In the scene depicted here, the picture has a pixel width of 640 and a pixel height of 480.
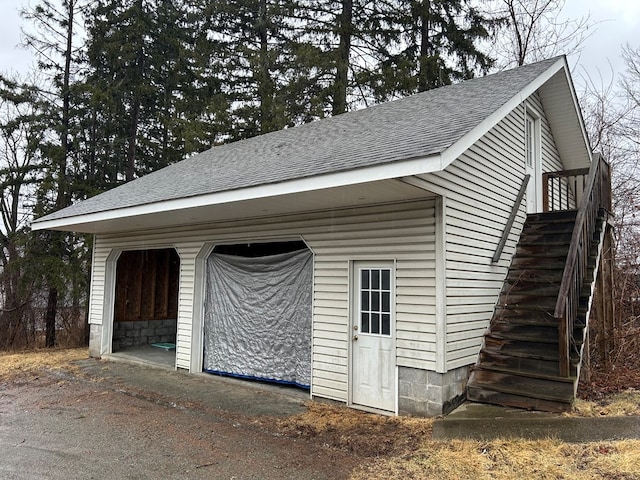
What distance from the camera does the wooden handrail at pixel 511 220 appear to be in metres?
6.52

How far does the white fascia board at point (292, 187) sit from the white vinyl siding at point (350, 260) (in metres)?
1.22

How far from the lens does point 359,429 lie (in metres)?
5.01

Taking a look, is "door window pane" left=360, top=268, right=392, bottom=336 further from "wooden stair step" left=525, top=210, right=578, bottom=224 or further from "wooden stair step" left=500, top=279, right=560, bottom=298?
"wooden stair step" left=525, top=210, right=578, bottom=224

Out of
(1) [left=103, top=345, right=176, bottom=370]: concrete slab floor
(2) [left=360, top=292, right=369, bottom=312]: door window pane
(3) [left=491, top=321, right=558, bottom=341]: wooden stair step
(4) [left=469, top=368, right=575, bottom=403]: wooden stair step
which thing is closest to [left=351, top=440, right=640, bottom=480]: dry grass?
(4) [left=469, top=368, right=575, bottom=403]: wooden stair step

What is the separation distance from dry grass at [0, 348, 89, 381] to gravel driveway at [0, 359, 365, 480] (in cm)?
101

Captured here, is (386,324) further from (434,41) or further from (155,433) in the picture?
(434,41)

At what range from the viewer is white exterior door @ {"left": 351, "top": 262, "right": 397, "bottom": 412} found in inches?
221

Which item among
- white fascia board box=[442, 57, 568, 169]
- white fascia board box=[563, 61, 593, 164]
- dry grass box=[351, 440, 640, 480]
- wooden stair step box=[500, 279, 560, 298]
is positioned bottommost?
dry grass box=[351, 440, 640, 480]

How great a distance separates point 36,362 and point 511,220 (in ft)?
31.1

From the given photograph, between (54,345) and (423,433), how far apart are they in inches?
466

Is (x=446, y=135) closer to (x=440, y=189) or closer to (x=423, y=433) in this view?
(x=440, y=189)

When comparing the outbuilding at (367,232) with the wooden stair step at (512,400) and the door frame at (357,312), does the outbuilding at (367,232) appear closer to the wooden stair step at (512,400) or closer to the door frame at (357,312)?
the door frame at (357,312)

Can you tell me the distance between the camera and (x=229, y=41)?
16734 mm

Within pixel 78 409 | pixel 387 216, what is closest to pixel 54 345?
pixel 78 409
